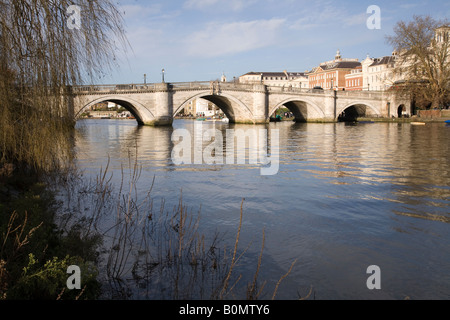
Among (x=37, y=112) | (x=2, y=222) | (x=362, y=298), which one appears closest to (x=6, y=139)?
(x=37, y=112)

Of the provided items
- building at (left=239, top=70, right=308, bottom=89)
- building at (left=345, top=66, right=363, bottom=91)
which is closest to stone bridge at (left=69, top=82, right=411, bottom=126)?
building at (left=345, top=66, right=363, bottom=91)

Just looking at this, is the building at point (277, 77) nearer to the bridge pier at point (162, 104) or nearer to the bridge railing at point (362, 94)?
the bridge railing at point (362, 94)

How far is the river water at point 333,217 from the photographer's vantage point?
171 inches

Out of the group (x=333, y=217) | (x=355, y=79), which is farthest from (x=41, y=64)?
(x=355, y=79)

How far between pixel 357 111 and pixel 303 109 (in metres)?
9.73

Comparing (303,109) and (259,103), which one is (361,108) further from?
(259,103)

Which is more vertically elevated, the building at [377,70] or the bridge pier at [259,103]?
the building at [377,70]

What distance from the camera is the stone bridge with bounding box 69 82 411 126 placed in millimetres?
36656

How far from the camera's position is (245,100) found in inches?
1700

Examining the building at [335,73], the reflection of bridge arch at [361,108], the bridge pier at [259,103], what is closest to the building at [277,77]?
the building at [335,73]

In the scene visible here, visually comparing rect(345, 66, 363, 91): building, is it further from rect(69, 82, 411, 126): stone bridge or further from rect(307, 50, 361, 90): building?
→ rect(69, 82, 411, 126): stone bridge

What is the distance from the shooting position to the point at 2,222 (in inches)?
173

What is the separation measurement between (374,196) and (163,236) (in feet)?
14.5
